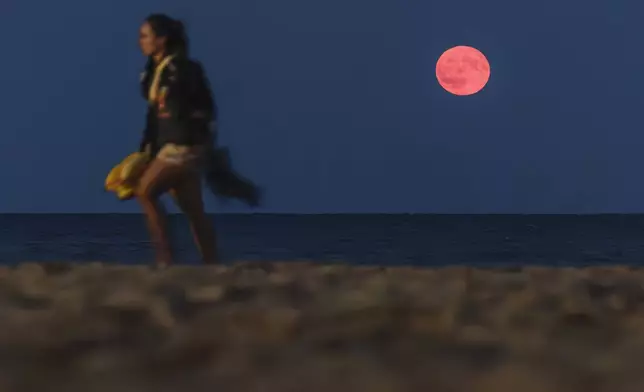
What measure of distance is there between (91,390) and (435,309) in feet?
4.07

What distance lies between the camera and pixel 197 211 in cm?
619

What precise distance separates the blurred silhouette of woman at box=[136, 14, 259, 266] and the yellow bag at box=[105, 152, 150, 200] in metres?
0.06

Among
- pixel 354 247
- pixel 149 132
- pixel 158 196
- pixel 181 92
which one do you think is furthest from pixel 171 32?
pixel 354 247

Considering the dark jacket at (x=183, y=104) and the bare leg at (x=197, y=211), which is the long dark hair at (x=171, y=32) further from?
the bare leg at (x=197, y=211)

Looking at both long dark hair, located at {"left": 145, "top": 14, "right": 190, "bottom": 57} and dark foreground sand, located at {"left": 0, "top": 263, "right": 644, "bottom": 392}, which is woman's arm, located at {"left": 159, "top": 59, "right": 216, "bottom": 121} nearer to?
long dark hair, located at {"left": 145, "top": 14, "right": 190, "bottom": 57}

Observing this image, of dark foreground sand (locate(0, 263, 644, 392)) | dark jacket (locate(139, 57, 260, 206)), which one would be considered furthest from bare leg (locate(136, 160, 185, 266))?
dark foreground sand (locate(0, 263, 644, 392))

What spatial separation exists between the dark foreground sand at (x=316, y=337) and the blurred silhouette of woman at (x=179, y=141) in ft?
7.92

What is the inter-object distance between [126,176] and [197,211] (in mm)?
486

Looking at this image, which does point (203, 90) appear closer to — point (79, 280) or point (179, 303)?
point (79, 280)

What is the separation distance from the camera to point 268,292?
3.41m

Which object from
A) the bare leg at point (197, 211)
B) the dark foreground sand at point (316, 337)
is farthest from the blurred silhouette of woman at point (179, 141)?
the dark foreground sand at point (316, 337)

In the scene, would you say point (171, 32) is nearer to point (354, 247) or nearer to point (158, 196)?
point (158, 196)

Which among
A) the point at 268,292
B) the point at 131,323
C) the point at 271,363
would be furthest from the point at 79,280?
the point at 271,363

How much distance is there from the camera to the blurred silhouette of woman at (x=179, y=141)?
6082mm
